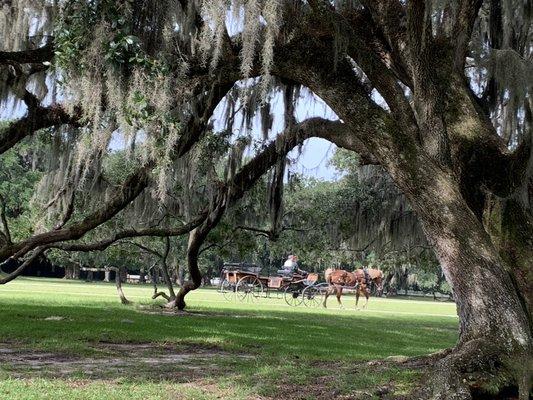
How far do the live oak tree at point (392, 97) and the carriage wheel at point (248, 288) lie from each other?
60.2 feet

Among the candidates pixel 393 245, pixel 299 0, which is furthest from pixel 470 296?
pixel 393 245

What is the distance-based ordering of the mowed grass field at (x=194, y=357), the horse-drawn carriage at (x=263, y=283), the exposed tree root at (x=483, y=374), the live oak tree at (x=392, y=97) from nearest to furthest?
1. the exposed tree root at (x=483, y=374)
2. the live oak tree at (x=392, y=97)
3. the mowed grass field at (x=194, y=357)
4. the horse-drawn carriage at (x=263, y=283)

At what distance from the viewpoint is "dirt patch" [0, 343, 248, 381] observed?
19.0 feet

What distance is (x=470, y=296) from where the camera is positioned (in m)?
4.53

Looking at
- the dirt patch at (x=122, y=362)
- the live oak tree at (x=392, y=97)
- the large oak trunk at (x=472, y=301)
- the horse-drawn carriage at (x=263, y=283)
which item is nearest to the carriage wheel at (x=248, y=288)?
the horse-drawn carriage at (x=263, y=283)

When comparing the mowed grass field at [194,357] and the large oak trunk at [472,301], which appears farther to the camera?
the mowed grass field at [194,357]

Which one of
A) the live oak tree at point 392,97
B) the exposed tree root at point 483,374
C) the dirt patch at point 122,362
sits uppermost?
the live oak tree at point 392,97

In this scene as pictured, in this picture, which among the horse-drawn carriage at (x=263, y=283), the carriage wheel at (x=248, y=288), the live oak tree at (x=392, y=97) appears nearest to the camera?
the live oak tree at (x=392, y=97)

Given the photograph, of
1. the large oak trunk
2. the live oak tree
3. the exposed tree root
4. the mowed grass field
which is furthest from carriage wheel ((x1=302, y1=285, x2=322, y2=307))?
the exposed tree root

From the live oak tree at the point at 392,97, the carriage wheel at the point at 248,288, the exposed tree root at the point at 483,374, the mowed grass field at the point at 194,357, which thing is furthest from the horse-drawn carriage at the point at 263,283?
the exposed tree root at the point at 483,374

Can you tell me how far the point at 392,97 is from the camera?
551 centimetres

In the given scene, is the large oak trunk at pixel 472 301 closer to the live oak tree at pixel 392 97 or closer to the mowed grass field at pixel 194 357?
the live oak tree at pixel 392 97

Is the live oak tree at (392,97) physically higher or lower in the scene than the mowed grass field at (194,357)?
higher

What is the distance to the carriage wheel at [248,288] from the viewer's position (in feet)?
80.6
